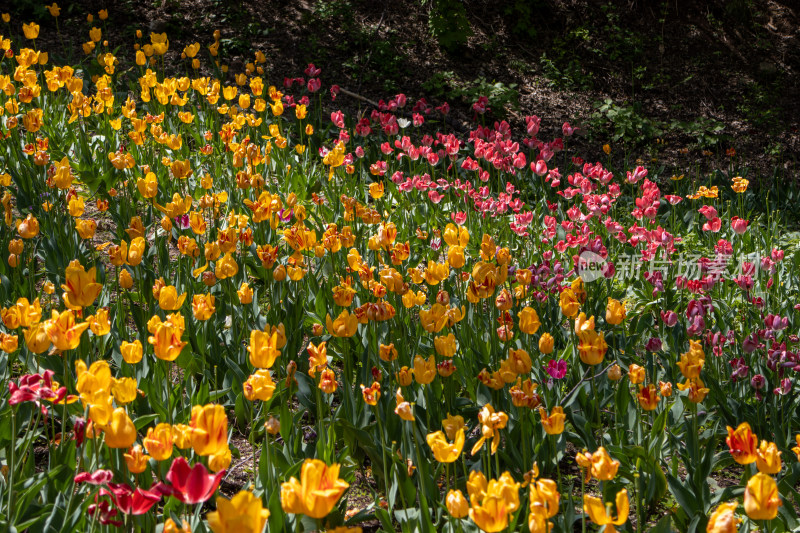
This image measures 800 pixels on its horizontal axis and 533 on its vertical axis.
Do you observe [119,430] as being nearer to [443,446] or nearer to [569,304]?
[443,446]

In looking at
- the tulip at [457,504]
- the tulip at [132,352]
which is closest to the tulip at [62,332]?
the tulip at [132,352]

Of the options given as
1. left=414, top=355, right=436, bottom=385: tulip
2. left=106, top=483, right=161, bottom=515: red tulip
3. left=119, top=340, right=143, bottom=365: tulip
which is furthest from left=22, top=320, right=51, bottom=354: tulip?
left=414, top=355, right=436, bottom=385: tulip

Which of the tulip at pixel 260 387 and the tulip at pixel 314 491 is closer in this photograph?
the tulip at pixel 314 491

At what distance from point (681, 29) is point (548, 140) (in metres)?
2.97

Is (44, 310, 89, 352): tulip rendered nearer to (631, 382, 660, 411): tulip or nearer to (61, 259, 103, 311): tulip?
(61, 259, 103, 311): tulip

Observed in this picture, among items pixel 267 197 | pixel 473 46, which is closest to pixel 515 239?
pixel 267 197

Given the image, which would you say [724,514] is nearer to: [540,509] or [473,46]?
[540,509]

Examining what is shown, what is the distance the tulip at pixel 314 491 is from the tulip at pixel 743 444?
82 cm

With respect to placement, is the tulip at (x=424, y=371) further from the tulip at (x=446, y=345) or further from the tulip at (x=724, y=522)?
the tulip at (x=724, y=522)

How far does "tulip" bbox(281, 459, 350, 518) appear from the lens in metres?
1.06

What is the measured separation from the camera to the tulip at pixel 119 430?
4.26 ft

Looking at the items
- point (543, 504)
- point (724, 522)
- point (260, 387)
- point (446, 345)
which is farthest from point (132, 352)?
point (724, 522)

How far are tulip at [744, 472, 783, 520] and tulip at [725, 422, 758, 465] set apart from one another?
0.82 feet

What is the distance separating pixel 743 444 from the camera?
57.2 inches
